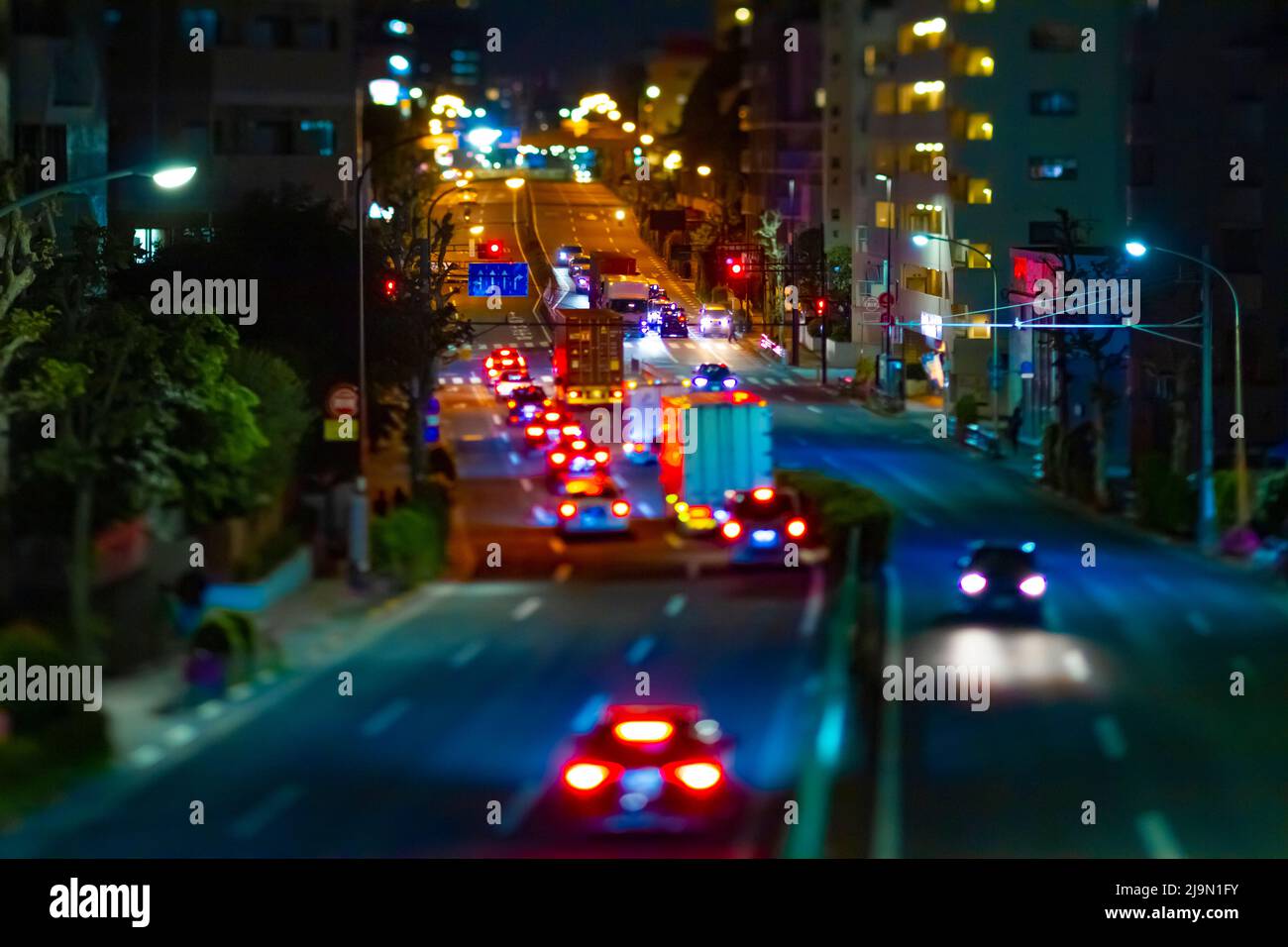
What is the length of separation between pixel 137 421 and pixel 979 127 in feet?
31.6

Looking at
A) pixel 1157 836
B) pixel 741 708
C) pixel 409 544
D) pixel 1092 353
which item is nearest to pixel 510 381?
Result: pixel 409 544

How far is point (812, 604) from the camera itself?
16391 millimetres

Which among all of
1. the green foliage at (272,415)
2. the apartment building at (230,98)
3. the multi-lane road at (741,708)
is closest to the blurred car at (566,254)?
the multi-lane road at (741,708)

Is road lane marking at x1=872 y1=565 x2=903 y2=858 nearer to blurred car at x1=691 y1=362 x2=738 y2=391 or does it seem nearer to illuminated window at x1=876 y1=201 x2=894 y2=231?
blurred car at x1=691 y1=362 x2=738 y2=391

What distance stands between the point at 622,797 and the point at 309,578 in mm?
3696

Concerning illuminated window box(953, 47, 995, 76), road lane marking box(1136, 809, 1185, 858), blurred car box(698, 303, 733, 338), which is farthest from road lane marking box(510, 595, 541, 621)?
illuminated window box(953, 47, 995, 76)

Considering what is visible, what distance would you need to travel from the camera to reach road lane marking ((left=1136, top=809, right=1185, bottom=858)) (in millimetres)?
14539

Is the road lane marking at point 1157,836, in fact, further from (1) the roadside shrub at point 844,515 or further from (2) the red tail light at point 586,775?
(2) the red tail light at point 586,775

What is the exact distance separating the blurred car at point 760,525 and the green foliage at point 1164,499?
469 cm

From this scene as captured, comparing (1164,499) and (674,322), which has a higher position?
(674,322)

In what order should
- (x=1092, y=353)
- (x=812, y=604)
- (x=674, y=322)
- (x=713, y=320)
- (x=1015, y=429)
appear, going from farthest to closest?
1. (x=1092, y=353)
2. (x=1015, y=429)
3. (x=713, y=320)
4. (x=674, y=322)
5. (x=812, y=604)

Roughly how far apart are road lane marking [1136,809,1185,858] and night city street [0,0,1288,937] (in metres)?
0.04

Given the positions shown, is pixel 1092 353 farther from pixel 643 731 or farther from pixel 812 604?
pixel 643 731

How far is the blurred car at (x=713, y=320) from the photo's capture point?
63.3 feet
